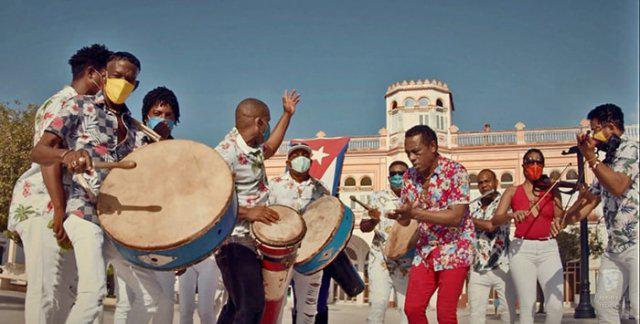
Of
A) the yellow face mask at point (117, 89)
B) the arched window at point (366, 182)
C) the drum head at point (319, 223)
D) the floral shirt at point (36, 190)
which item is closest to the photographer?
the floral shirt at point (36, 190)

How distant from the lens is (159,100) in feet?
19.1

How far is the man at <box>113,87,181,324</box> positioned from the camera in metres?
4.52

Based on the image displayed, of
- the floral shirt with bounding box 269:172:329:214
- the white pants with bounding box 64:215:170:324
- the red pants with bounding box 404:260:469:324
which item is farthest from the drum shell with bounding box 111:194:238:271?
the floral shirt with bounding box 269:172:329:214

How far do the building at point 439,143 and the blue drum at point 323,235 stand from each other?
3713cm

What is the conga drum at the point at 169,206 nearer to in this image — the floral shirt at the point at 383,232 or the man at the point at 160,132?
the man at the point at 160,132

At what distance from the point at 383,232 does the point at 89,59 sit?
12.7 ft

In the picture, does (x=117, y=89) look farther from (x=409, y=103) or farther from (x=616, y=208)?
(x=409, y=103)

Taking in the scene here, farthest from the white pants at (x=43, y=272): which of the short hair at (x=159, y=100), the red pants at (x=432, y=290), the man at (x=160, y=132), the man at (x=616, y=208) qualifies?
the man at (x=616, y=208)

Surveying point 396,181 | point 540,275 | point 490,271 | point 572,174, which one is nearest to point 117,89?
point 396,181

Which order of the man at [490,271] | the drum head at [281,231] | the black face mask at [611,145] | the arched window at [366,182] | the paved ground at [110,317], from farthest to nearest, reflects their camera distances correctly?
the arched window at [366,182]
the paved ground at [110,317]
the man at [490,271]
the black face mask at [611,145]
the drum head at [281,231]

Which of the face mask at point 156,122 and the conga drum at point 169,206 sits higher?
the face mask at point 156,122

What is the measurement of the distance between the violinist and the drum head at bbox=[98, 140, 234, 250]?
3.45 meters

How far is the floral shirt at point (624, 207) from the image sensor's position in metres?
4.97

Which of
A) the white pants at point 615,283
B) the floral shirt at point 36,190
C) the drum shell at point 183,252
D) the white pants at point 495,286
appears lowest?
the white pants at point 495,286
